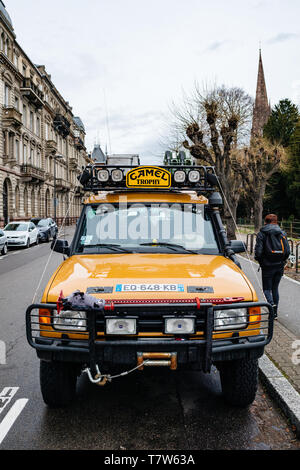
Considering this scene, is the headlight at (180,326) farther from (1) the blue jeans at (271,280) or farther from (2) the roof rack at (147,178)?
(1) the blue jeans at (271,280)

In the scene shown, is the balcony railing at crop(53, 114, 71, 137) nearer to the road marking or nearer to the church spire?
the church spire

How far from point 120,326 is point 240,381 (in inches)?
50.8

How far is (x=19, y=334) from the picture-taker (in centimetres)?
637

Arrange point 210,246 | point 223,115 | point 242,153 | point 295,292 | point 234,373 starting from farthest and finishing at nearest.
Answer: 1. point 242,153
2. point 223,115
3. point 295,292
4. point 210,246
5. point 234,373

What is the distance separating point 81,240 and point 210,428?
2409 mm

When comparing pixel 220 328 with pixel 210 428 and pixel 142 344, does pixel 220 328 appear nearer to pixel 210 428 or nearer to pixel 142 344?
pixel 142 344

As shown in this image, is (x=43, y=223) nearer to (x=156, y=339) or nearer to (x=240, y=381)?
(x=240, y=381)

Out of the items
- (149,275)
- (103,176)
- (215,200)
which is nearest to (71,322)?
(149,275)

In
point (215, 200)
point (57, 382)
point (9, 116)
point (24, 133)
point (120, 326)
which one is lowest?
point (57, 382)

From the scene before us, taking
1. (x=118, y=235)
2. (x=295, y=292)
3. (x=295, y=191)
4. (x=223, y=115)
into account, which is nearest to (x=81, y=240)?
(x=118, y=235)

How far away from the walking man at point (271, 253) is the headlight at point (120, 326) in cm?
425

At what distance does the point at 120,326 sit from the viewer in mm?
3275

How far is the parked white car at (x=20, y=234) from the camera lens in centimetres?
2311
